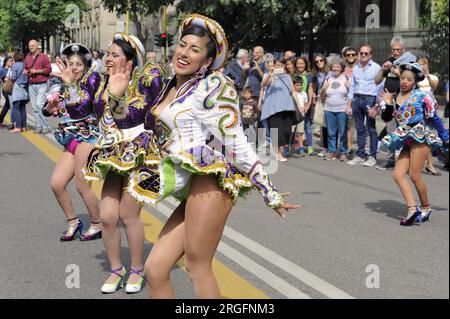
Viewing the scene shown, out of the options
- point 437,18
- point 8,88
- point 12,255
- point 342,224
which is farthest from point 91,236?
point 437,18

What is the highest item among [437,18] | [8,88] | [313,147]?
[437,18]

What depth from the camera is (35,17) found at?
57625mm

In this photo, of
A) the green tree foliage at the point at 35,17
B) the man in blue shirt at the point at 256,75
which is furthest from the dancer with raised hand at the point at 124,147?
the green tree foliage at the point at 35,17

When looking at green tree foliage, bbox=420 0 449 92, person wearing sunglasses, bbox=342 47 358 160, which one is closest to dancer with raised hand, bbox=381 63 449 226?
person wearing sunglasses, bbox=342 47 358 160

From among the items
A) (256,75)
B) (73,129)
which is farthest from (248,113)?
(73,129)

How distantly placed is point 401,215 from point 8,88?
425 inches

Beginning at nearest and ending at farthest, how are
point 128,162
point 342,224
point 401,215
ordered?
1. point 128,162
2. point 342,224
3. point 401,215

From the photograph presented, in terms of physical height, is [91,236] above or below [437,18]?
below

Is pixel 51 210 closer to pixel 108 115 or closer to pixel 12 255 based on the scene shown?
pixel 12 255

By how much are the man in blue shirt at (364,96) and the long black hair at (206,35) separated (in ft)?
27.7

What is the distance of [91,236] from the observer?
7.32 m

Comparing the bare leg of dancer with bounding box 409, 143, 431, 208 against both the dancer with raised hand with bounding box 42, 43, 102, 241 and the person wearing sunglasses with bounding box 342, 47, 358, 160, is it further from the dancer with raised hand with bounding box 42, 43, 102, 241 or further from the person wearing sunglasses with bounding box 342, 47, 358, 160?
the person wearing sunglasses with bounding box 342, 47, 358, 160

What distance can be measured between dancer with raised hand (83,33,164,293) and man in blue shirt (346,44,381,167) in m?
7.35

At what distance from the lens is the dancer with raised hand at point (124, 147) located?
5.59 m
